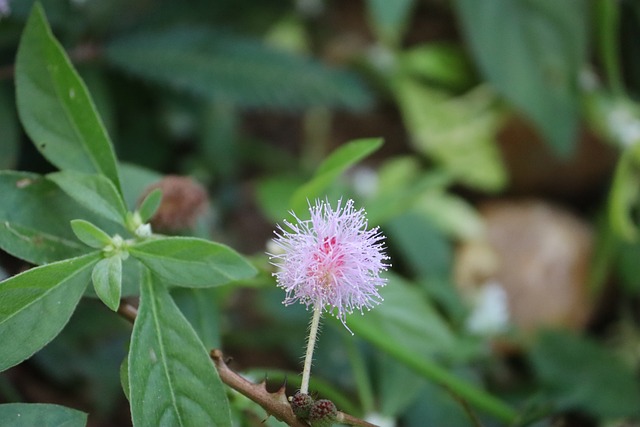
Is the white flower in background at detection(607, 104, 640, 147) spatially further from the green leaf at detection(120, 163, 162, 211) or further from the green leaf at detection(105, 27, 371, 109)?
the green leaf at detection(120, 163, 162, 211)

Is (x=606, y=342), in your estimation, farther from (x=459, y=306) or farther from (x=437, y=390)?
(x=437, y=390)

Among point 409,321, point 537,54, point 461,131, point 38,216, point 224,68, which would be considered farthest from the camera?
point 461,131

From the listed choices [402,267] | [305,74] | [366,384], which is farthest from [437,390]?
[305,74]

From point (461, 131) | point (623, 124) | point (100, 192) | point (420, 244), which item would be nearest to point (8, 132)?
point (100, 192)

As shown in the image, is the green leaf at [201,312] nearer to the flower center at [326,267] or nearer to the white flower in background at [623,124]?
the flower center at [326,267]

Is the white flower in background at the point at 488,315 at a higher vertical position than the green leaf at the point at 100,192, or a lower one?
higher

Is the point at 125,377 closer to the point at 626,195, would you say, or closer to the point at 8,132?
the point at 8,132

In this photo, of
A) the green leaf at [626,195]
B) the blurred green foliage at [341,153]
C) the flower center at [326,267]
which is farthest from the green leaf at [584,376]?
the flower center at [326,267]
